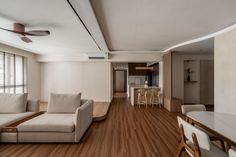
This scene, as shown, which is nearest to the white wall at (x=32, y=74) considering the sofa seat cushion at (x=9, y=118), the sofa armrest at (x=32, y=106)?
the sofa armrest at (x=32, y=106)

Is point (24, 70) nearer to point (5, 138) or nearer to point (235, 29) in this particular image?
point (5, 138)

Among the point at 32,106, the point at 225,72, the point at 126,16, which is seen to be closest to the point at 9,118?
the point at 32,106

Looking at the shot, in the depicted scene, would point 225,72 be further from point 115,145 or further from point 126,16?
point 115,145

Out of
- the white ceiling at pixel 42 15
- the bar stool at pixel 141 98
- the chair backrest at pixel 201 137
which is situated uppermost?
the white ceiling at pixel 42 15

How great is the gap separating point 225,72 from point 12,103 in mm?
5281

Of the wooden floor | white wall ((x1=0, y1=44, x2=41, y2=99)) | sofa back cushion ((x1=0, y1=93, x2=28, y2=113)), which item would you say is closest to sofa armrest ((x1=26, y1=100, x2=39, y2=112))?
sofa back cushion ((x1=0, y1=93, x2=28, y2=113))

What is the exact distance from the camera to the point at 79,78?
8.04 m

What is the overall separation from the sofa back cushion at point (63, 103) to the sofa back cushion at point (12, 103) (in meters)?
0.79

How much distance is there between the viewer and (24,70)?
265 inches

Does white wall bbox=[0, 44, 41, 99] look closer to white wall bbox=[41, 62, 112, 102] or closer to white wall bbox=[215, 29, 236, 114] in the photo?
white wall bbox=[41, 62, 112, 102]

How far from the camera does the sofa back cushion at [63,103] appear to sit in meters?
3.97

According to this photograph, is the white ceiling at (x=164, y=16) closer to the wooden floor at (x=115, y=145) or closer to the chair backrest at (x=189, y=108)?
the chair backrest at (x=189, y=108)

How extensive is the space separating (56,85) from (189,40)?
6.40 metres

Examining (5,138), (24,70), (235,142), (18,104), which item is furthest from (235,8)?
(24,70)
